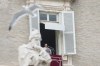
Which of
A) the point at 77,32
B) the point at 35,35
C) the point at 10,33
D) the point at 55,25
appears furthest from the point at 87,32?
the point at 35,35

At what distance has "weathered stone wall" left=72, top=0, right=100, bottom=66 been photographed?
1983 cm

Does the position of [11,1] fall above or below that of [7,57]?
above

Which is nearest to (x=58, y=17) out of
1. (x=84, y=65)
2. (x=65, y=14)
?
(x=65, y=14)

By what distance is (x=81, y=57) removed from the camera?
65.2ft

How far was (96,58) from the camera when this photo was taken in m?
19.8

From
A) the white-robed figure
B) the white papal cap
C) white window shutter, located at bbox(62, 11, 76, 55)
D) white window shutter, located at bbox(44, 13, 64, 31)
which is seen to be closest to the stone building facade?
white window shutter, located at bbox(62, 11, 76, 55)

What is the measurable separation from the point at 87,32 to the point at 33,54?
8.91ft

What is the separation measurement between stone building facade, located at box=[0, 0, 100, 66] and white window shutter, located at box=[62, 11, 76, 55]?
0.16 metres

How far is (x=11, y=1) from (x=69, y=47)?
2000 mm

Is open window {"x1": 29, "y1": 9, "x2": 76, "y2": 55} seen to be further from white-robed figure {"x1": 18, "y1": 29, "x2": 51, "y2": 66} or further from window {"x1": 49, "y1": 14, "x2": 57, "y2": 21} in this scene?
white-robed figure {"x1": 18, "y1": 29, "x2": 51, "y2": 66}

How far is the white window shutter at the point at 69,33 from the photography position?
64.9 ft

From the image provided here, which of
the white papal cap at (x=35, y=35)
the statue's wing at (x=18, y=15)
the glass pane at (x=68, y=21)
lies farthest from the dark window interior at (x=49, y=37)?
the statue's wing at (x=18, y=15)

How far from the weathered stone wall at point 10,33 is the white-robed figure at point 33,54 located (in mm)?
1197

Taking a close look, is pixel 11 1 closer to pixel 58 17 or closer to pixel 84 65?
pixel 58 17
